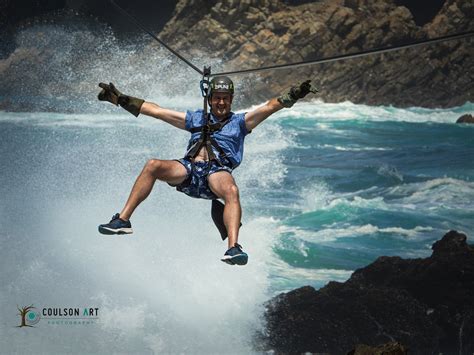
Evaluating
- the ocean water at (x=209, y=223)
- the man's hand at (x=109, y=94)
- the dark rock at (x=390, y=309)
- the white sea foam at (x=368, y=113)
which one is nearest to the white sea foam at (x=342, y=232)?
the ocean water at (x=209, y=223)

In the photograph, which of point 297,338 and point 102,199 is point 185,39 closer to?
point 102,199

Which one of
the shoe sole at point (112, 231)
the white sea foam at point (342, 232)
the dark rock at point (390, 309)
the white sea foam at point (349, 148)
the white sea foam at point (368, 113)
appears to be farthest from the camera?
the white sea foam at point (368, 113)

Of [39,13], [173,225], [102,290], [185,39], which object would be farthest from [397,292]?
[39,13]

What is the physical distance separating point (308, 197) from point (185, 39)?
4.08 m

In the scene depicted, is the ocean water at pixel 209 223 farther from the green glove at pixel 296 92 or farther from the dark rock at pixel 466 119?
the green glove at pixel 296 92

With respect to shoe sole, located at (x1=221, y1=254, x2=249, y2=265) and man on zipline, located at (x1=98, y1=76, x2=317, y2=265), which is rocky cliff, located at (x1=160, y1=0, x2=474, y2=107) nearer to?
man on zipline, located at (x1=98, y1=76, x2=317, y2=265)

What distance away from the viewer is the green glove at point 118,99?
17.3ft

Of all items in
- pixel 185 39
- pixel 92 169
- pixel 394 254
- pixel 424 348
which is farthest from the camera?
pixel 185 39

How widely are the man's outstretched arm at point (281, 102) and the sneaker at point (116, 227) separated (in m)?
1.04

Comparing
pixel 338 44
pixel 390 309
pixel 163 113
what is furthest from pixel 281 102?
pixel 338 44

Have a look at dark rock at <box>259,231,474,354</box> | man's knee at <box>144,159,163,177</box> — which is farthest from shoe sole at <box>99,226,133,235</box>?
dark rock at <box>259,231,474,354</box>

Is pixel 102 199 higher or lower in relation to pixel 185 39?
lower

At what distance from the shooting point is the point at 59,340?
14.9 m

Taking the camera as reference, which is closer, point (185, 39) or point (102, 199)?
point (102, 199)
